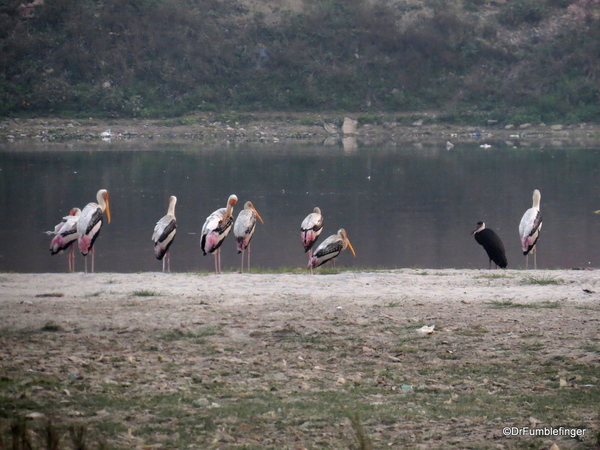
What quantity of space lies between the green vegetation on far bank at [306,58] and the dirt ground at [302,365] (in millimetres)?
35862

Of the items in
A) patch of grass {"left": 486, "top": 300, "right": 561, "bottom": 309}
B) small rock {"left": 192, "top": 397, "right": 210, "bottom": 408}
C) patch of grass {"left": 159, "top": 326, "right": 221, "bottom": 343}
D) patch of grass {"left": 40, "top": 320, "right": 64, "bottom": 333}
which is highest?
patch of grass {"left": 40, "top": 320, "right": 64, "bottom": 333}

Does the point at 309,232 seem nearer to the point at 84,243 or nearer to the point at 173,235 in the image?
the point at 173,235

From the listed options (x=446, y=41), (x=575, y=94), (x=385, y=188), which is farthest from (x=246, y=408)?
(x=446, y=41)

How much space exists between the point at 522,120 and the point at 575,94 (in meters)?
3.72

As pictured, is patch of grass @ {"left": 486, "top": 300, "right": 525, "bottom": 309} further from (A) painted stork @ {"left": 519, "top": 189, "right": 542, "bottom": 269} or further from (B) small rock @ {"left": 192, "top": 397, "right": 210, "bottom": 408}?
(A) painted stork @ {"left": 519, "top": 189, "right": 542, "bottom": 269}

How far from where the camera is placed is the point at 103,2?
51500 mm

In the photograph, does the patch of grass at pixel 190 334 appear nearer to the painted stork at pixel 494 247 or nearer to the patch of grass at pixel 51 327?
the patch of grass at pixel 51 327

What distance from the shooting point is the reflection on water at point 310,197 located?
14.4 m

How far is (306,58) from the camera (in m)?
48.7

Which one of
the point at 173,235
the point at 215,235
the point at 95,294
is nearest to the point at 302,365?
the point at 95,294

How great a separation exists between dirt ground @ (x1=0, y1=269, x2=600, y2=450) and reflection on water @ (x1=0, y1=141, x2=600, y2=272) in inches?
178

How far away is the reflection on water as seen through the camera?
14.4 meters

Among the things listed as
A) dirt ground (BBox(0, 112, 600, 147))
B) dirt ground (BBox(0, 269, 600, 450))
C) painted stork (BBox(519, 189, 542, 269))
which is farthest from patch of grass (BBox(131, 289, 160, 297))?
dirt ground (BBox(0, 112, 600, 147))

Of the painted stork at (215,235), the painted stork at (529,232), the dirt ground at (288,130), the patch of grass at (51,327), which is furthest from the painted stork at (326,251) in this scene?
the dirt ground at (288,130)
